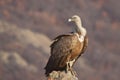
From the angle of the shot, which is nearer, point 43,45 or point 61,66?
point 61,66

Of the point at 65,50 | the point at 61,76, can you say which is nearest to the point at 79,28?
the point at 65,50

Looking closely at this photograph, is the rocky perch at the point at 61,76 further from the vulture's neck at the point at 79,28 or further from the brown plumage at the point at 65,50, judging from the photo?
the vulture's neck at the point at 79,28

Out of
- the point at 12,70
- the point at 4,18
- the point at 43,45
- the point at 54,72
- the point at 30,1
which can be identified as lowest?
the point at 54,72

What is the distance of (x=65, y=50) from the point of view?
2703cm

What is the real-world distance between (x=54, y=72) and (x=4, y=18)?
210 feet

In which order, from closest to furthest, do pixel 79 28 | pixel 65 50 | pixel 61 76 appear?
pixel 61 76, pixel 79 28, pixel 65 50

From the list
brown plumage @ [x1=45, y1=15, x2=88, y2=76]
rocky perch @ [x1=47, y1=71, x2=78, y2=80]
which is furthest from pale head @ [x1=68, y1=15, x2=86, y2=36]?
rocky perch @ [x1=47, y1=71, x2=78, y2=80]

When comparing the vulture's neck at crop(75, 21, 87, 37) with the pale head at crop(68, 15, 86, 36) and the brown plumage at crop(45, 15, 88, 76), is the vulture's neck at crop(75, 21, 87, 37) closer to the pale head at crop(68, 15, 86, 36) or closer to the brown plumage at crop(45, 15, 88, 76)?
the pale head at crop(68, 15, 86, 36)

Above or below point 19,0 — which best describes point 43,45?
below

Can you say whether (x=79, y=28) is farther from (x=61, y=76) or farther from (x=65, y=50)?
(x=61, y=76)

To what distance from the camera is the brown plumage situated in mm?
26797

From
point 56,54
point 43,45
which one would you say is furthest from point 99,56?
point 56,54

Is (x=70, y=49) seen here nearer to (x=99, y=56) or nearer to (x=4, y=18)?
(x=99, y=56)

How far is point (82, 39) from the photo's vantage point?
87.9 ft
